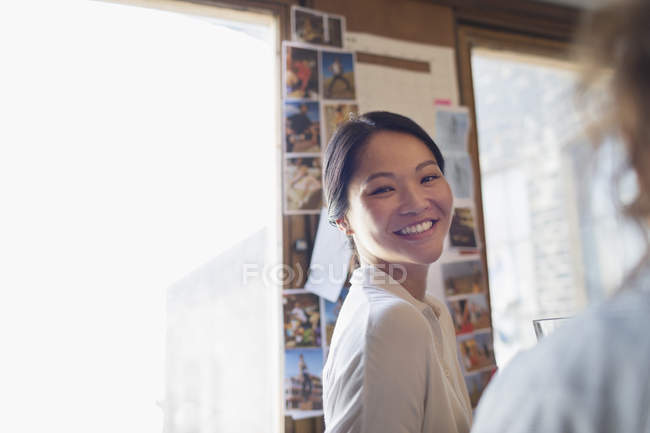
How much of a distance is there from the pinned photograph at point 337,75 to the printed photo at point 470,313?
799 millimetres

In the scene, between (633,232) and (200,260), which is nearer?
(633,232)

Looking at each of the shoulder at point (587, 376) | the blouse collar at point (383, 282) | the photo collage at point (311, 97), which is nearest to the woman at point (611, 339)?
the shoulder at point (587, 376)

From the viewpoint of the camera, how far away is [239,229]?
158cm

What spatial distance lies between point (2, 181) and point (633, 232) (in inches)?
57.9

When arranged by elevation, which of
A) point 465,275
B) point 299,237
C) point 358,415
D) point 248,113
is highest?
point 248,113

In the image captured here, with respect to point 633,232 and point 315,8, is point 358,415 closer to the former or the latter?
point 633,232

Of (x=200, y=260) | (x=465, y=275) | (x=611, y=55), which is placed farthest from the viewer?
(x=465, y=275)

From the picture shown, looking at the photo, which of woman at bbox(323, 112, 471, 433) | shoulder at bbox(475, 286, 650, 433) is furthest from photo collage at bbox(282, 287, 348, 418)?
shoulder at bbox(475, 286, 650, 433)

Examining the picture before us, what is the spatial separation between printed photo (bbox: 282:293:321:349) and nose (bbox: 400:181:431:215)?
824mm

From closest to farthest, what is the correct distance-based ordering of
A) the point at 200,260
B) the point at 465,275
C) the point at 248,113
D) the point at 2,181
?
the point at 2,181
the point at 200,260
the point at 248,113
the point at 465,275

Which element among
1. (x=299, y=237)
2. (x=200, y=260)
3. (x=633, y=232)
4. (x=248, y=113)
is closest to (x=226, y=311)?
(x=200, y=260)

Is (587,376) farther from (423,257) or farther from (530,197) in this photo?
(530,197)

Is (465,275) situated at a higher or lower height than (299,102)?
lower

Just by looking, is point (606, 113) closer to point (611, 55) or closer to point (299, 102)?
point (611, 55)
